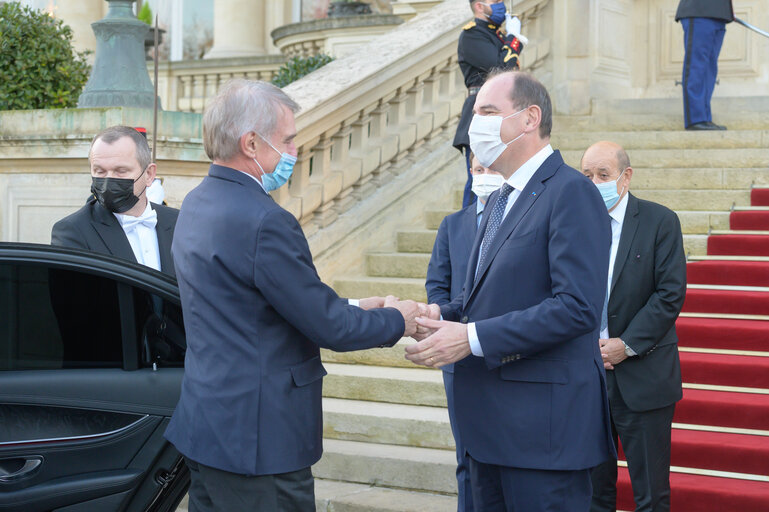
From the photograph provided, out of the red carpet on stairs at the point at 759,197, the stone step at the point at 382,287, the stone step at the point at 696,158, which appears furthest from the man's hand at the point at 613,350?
the stone step at the point at 696,158

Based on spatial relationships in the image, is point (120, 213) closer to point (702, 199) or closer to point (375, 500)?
point (375, 500)

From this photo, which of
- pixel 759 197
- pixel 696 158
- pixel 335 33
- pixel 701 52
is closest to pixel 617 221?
pixel 759 197

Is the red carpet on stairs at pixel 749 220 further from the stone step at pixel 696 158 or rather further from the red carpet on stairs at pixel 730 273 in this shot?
the stone step at pixel 696 158

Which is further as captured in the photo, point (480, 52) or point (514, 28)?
point (514, 28)

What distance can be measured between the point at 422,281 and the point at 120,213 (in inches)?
125

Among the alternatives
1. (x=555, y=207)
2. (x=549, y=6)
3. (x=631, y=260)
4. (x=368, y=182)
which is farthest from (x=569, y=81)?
(x=555, y=207)

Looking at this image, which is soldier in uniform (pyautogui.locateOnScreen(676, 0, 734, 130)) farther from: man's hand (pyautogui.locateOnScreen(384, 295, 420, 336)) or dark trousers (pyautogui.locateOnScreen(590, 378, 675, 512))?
man's hand (pyautogui.locateOnScreen(384, 295, 420, 336))

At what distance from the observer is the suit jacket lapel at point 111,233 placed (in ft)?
13.5

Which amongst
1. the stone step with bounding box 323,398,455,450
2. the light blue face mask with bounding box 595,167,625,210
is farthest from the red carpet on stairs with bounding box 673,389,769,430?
the light blue face mask with bounding box 595,167,625,210

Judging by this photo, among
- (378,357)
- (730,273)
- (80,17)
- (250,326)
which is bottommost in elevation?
(378,357)

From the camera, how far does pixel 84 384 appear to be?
3193mm

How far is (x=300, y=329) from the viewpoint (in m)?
2.84

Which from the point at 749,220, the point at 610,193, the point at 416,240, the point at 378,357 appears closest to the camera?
the point at 610,193

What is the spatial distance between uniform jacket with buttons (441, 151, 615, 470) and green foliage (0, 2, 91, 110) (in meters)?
5.89
